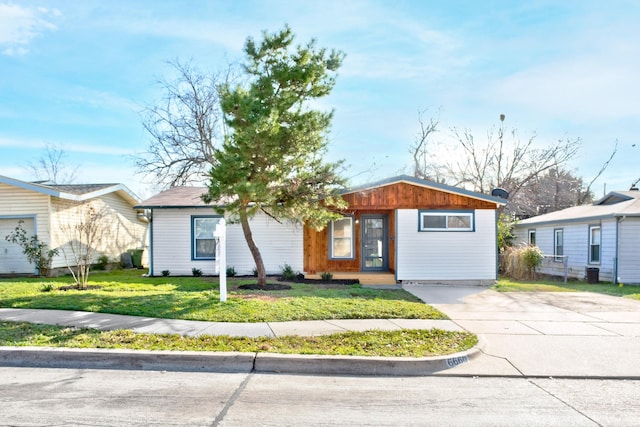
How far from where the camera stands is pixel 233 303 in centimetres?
884

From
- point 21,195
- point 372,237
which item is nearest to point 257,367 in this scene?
Answer: point 372,237

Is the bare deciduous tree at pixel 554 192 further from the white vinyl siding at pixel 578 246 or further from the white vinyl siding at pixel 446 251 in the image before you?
the white vinyl siding at pixel 446 251

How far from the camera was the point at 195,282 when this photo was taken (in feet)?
42.7

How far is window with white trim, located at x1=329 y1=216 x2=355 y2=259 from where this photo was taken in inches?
602

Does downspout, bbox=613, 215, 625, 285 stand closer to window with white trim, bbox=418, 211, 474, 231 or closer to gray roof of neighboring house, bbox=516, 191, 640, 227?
gray roof of neighboring house, bbox=516, 191, 640, 227

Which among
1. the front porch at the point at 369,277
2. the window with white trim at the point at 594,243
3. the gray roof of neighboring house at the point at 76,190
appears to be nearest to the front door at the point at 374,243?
the front porch at the point at 369,277

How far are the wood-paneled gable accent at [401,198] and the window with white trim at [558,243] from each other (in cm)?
813

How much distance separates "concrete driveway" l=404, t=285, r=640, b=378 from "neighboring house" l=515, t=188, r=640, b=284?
472 cm

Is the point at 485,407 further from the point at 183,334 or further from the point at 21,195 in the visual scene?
the point at 21,195

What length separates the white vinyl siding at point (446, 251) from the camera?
45.7 ft

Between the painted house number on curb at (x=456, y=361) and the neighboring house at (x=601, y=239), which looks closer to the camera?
the painted house number on curb at (x=456, y=361)

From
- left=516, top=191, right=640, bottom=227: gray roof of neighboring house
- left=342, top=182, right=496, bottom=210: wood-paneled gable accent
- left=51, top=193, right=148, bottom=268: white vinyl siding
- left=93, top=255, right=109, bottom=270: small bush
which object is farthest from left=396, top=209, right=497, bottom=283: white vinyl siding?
left=93, top=255, right=109, bottom=270: small bush

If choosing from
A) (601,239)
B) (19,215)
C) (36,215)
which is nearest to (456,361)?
(601,239)

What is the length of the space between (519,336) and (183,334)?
5.44 meters
